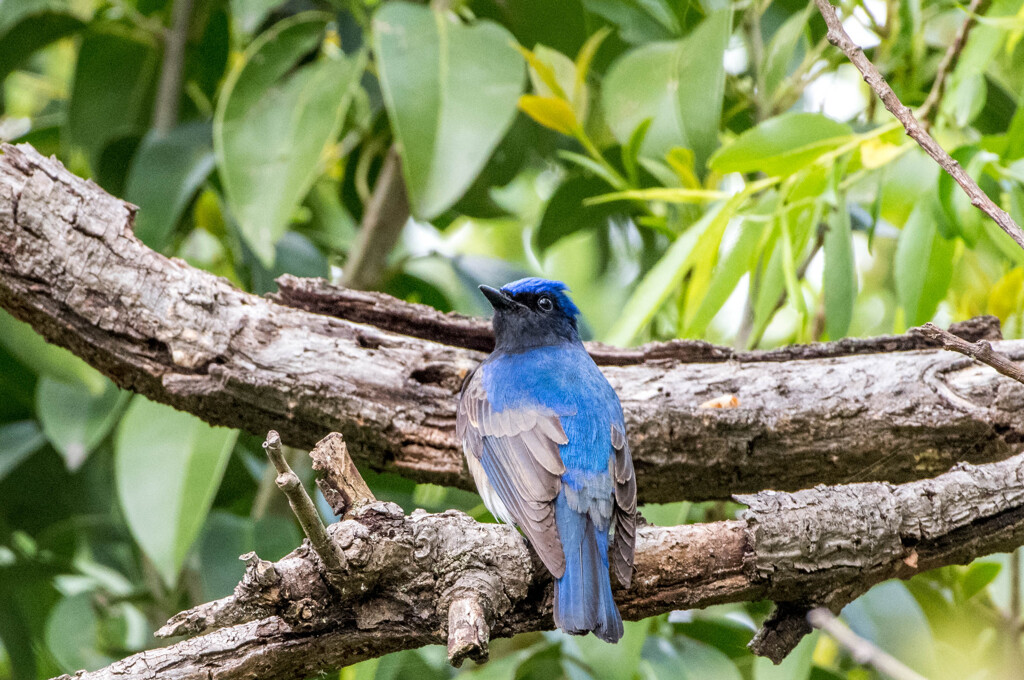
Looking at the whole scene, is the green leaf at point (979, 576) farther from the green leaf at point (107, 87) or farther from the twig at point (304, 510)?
the green leaf at point (107, 87)

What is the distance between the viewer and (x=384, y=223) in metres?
3.74

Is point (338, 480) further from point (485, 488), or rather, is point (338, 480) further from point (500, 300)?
point (500, 300)

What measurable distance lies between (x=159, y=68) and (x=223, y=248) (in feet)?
2.74

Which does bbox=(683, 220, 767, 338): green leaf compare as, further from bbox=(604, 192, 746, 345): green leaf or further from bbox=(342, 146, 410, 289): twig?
bbox=(342, 146, 410, 289): twig

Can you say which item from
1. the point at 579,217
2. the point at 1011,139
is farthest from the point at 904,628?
the point at 579,217

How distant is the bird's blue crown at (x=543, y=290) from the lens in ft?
10.5

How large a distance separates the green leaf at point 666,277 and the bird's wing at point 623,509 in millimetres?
316

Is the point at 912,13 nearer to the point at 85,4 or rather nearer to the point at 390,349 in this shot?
the point at 390,349

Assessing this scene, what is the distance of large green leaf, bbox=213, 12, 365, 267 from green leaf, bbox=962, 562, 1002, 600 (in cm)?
232

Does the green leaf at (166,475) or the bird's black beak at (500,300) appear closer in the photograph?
the green leaf at (166,475)

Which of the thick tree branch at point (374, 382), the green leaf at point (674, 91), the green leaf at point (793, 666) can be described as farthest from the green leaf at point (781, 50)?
the green leaf at point (793, 666)

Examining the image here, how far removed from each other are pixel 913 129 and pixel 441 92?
159 cm

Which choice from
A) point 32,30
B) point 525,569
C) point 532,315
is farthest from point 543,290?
point 32,30

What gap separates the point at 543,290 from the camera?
320 cm
